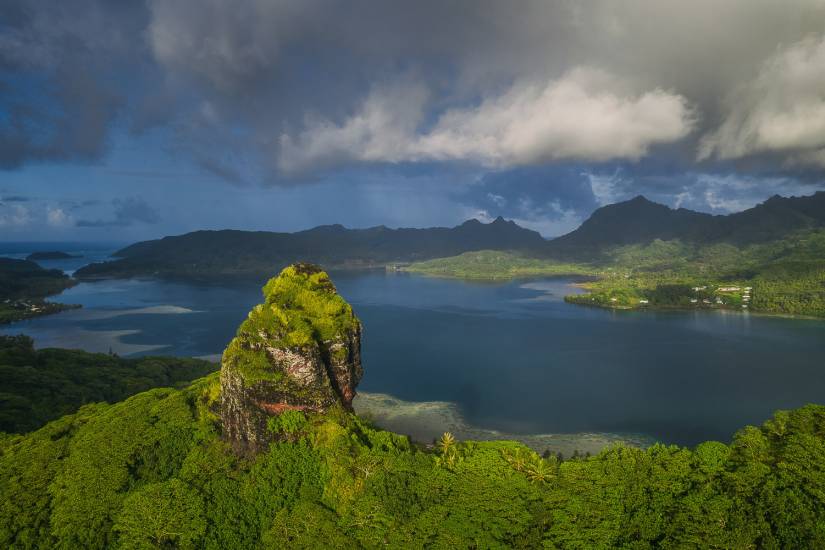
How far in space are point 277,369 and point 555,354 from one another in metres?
80.9

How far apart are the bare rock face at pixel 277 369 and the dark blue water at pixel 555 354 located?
3527 centimetres

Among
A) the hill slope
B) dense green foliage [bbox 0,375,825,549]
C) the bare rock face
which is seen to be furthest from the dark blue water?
dense green foliage [bbox 0,375,825,549]

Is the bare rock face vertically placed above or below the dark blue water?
above

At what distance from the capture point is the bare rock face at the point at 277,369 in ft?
94.8

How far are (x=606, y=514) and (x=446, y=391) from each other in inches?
2135

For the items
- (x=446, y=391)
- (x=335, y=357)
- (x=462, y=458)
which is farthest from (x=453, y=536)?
(x=446, y=391)

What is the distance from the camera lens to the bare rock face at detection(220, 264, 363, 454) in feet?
94.8

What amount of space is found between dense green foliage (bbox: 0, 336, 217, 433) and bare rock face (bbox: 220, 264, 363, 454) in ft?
115

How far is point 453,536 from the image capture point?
2175cm

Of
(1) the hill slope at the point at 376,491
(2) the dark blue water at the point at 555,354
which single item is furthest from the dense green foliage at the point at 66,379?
(1) the hill slope at the point at 376,491

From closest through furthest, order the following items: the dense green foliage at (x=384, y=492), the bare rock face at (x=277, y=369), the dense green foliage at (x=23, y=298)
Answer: the dense green foliage at (x=384, y=492)
the bare rock face at (x=277, y=369)
the dense green foliage at (x=23, y=298)

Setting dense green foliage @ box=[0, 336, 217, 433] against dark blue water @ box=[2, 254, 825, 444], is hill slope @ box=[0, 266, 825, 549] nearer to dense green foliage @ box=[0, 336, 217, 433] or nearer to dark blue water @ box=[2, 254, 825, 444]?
dense green foliage @ box=[0, 336, 217, 433]

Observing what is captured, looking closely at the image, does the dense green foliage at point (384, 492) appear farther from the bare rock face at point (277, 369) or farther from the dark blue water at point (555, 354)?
the dark blue water at point (555, 354)

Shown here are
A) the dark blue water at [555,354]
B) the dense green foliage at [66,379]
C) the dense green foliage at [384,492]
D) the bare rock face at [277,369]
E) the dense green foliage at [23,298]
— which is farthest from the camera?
the dense green foliage at [23,298]
